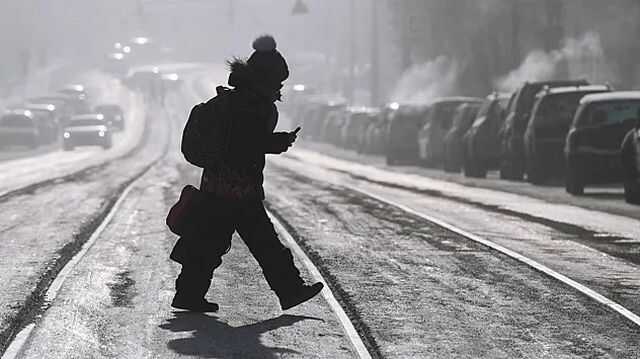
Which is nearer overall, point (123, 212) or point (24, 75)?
point (123, 212)

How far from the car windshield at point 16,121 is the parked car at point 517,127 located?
38.6 meters

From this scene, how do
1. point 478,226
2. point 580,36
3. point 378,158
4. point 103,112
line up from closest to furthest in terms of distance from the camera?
1. point 478,226
2. point 378,158
3. point 580,36
4. point 103,112

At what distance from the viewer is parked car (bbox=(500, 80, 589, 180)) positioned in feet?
107

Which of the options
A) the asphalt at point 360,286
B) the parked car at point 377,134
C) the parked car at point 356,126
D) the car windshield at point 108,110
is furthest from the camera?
the car windshield at point 108,110

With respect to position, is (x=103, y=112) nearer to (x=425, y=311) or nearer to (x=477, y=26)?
(x=477, y=26)

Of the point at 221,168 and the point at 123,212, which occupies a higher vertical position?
the point at 221,168

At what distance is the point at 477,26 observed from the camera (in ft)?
252

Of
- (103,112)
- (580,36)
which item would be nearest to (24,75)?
(103,112)

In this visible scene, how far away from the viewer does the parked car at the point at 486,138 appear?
35.3m

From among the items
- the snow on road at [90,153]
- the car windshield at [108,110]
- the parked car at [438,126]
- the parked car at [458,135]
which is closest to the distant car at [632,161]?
the snow on road at [90,153]

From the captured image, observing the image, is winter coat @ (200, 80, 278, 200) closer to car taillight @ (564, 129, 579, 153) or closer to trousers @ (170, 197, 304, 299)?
trousers @ (170, 197, 304, 299)

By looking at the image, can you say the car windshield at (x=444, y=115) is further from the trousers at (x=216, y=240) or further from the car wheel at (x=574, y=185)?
the trousers at (x=216, y=240)

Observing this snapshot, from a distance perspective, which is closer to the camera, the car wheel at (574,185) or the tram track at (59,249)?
the tram track at (59,249)

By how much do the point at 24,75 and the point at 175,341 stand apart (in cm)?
12343
